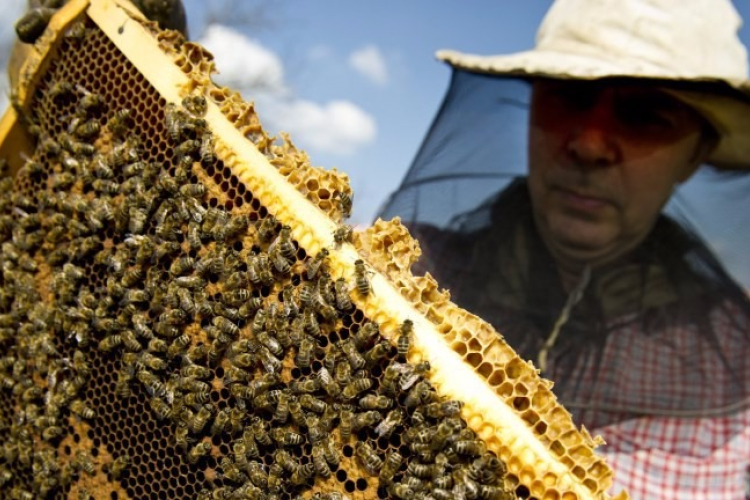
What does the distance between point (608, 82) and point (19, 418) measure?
2.83 meters

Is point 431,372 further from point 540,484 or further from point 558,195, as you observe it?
point 558,195

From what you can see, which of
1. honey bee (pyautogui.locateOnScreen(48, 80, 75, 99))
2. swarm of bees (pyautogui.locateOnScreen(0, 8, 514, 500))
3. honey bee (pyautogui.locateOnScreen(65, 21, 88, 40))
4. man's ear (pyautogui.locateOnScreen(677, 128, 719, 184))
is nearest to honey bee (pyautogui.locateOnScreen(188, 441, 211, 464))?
swarm of bees (pyautogui.locateOnScreen(0, 8, 514, 500))

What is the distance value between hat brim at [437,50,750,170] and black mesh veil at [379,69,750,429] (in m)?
0.16

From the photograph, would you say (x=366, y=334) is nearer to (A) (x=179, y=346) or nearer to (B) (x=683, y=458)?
(A) (x=179, y=346)

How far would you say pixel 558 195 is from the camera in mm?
3221

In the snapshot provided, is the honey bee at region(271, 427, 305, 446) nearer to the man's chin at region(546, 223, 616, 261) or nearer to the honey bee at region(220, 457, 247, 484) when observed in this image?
the honey bee at region(220, 457, 247, 484)

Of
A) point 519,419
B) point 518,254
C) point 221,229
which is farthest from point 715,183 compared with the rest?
point 221,229

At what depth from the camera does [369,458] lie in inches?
54.3

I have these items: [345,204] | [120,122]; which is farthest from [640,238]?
[120,122]

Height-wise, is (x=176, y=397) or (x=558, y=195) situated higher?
(x=558, y=195)

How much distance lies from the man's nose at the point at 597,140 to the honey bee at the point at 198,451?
91.9 inches

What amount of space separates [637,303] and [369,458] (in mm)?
2350

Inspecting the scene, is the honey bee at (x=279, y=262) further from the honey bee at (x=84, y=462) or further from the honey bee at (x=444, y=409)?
the honey bee at (x=84, y=462)

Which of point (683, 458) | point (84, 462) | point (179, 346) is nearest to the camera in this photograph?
point (179, 346)
